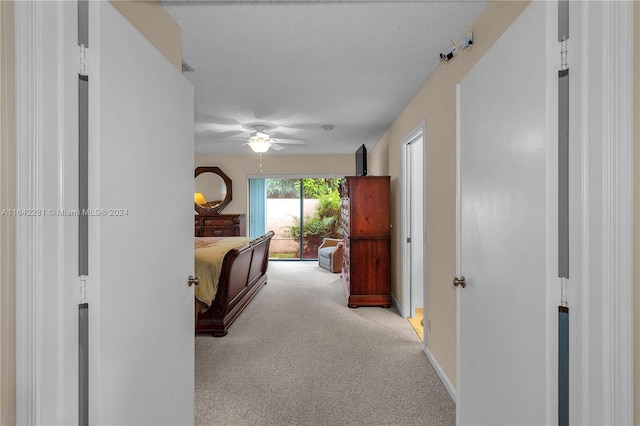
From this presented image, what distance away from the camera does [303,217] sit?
773cm

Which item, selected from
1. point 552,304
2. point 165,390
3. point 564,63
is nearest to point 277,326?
point 165,390

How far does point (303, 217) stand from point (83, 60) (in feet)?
22.3

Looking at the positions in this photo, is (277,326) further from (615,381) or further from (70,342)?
(615,381)

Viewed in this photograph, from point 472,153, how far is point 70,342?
1.69m

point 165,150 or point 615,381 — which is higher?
point 165,150

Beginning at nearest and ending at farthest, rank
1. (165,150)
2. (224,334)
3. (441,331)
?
1. (165,150)
2. (441,331)
3. (224,334)

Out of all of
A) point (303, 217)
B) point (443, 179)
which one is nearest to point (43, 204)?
point (443, 179)

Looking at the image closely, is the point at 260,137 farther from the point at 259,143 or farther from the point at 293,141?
the point at 293,141

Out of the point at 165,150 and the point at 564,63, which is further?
the point at 165,150

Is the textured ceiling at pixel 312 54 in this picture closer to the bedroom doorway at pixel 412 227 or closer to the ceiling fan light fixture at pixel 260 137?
the ceiling fan light fixture at pixel 260 137

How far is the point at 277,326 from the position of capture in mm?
3402

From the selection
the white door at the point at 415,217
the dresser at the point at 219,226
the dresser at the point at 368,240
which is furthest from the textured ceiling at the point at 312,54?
the dresser at the point at 219,226

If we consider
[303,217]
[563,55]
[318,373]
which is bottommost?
[318,373]

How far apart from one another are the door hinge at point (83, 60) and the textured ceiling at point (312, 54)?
946 millimetres
